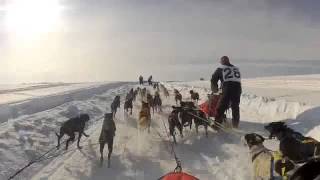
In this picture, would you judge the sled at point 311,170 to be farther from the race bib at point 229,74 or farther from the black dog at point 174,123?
the race bib at point 229,74

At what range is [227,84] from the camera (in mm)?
11039

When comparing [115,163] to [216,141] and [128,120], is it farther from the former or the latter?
[128,120]

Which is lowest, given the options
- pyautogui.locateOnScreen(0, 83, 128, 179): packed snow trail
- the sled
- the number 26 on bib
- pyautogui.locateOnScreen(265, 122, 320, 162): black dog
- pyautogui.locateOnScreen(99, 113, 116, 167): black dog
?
pyautogui.locateOnScreen(0, 83, 128, 179): packed snow trail

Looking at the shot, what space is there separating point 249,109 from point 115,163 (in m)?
9.03

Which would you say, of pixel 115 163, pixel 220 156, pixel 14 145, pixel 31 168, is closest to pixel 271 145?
pixel 220 156

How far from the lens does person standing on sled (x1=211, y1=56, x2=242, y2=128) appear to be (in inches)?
436

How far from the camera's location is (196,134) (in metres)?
11.0

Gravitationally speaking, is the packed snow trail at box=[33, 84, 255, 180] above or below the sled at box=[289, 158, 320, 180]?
below

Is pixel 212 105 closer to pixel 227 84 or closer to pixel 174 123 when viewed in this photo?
pixel 227 84

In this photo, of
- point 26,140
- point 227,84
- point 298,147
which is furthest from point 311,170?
point 26,140

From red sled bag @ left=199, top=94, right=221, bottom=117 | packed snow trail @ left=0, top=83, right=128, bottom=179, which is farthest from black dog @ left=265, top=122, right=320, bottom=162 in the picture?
red sled bag @ left=199, top=94, right=221, bottom=117

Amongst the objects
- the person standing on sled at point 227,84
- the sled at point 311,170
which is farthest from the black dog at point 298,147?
the person standing on sled at point 227,84

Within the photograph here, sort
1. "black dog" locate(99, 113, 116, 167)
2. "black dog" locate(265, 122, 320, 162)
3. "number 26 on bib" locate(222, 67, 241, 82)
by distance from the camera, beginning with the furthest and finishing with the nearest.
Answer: "number 26 on bib" locate(222, 67, 241, 82) < "black dog" locate(99, 113, 116, 167) < "black dog" locate(265, 122, 320, 162)

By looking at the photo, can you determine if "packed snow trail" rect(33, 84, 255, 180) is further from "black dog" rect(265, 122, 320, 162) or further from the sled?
the sled
